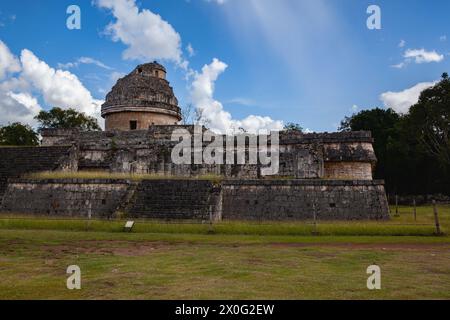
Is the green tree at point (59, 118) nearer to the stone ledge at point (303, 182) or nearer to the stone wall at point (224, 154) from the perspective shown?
the stone wall at point (224, 154)

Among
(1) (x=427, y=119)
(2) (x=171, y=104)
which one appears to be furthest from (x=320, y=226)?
(1) (x=427, y=119)

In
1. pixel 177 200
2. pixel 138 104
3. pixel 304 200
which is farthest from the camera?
pixel 138 104

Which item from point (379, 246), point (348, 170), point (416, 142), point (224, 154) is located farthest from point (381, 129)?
point (379, 246)

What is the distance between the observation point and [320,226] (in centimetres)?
1355

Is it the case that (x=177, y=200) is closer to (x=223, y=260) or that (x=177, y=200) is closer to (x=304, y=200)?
(x=304, y=200)

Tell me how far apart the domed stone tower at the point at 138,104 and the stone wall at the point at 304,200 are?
11.1 meters

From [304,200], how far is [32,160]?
13.6m

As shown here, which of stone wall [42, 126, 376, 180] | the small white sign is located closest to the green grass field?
the small white sign

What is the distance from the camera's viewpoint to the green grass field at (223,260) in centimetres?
557

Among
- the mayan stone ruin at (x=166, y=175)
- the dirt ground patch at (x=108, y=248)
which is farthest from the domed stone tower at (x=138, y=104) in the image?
the dirt ground patch at (x=108, y=248)

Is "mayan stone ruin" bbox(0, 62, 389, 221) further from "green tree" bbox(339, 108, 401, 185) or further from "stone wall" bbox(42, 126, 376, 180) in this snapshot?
"green tree" bbox(339, 108, 401, 185)

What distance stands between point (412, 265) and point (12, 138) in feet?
130

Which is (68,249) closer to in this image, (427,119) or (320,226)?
(320,226)

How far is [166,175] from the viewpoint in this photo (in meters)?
19.9
